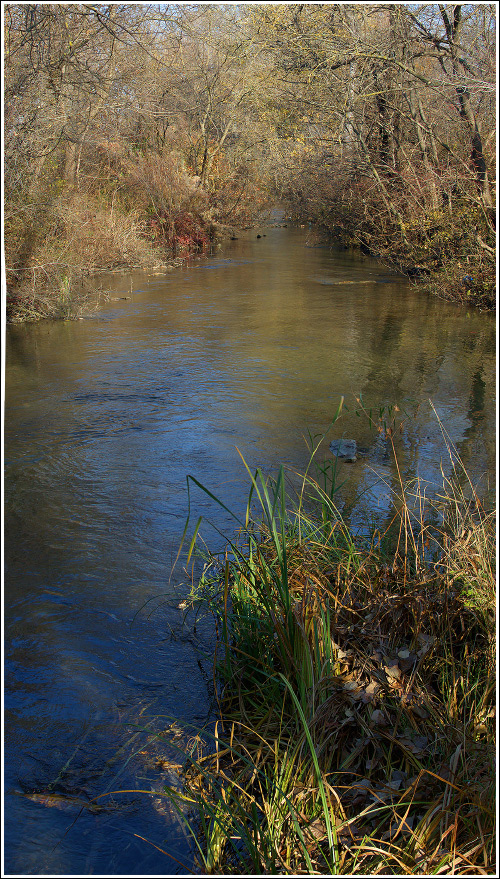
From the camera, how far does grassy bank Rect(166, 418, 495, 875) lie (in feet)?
8.04

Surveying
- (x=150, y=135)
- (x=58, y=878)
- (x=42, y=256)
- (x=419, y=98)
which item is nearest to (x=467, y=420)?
(x=58, y=878)

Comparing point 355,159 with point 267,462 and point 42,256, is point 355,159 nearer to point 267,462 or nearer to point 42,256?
point 42,256

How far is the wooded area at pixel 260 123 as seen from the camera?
368 inches

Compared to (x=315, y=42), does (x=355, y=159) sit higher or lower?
lower

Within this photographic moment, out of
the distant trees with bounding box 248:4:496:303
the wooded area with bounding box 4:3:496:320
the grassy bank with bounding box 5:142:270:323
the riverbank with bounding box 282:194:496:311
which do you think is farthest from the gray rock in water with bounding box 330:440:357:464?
the grassy bank with bounding box 5:142:270:323

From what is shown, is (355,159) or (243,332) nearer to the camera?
(243,332)

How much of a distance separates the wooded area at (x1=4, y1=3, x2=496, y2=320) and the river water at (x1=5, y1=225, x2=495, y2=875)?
137 cm

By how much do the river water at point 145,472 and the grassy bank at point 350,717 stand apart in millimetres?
250

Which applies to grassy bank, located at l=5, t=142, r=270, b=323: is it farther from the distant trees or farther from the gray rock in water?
the gray rock in water

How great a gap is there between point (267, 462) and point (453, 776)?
410cm

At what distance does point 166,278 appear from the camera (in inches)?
703

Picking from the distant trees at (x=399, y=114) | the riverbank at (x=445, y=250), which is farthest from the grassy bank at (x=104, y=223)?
the riverbank at (x=445, y=250)

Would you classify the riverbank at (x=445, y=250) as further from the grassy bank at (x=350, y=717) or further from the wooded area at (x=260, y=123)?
the grassy bank at (x=350, y=717)

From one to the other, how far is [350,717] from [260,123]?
26.0 metres
